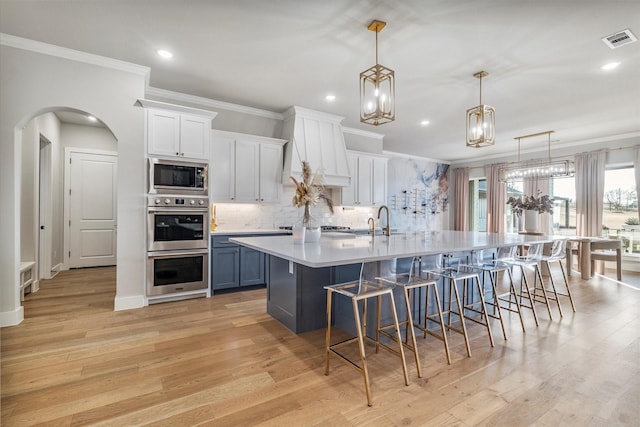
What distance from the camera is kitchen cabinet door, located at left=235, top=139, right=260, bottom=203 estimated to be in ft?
15.8

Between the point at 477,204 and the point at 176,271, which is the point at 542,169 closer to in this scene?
the point at 477,204

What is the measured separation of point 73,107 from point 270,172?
2580 millimetres

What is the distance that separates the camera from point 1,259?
10.1 feet

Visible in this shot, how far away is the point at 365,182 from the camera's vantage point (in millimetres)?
6340

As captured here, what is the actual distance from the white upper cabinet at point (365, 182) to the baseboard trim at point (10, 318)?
472 cm

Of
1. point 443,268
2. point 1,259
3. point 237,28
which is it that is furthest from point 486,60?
point 1,259

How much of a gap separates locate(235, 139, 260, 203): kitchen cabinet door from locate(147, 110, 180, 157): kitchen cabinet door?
39.2 inches

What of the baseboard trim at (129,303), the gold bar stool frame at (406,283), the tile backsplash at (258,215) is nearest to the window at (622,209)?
the tile backsplash at (258,215)

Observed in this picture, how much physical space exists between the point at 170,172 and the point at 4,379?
2.45 m

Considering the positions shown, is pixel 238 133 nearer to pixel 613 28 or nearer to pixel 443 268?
pixel 443 268

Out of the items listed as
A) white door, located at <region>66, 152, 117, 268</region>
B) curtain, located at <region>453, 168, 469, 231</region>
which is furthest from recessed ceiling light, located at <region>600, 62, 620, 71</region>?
white door, located at <region>66, 152, 117, 268</region>

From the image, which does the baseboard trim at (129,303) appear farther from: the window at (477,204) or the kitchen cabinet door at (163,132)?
the window at (477,204)

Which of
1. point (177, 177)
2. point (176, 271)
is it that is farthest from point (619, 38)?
point (176, 271)

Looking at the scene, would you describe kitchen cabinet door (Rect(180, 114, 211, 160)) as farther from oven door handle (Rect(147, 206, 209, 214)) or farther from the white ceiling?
oven door handle (Rect(147, 206, 209, 214))
